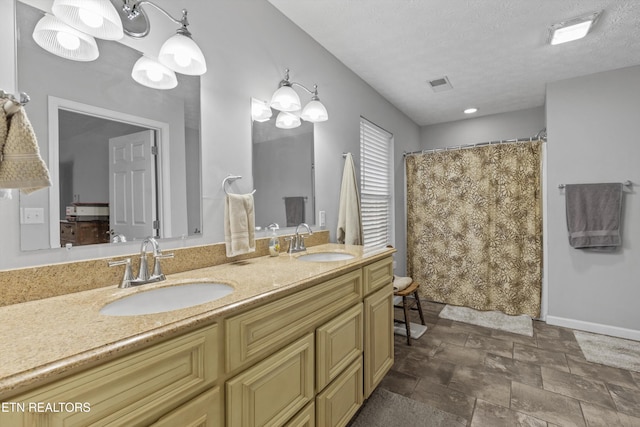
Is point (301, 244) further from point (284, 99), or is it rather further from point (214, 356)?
point (214, 356)

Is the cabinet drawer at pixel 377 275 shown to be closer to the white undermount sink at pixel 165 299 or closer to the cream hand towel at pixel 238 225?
the cream hand towel at pixel 238 225

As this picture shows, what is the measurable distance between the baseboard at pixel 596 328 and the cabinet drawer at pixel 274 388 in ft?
9.55

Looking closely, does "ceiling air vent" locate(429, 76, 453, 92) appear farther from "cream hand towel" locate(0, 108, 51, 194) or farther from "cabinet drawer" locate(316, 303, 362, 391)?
"cream hand towel" locate(0, 108, 51, 194)

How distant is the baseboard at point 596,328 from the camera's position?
260cm

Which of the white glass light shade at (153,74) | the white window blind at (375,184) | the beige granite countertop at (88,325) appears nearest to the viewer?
the beige granite countertop at (88,325)

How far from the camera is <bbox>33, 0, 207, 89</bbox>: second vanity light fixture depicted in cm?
98

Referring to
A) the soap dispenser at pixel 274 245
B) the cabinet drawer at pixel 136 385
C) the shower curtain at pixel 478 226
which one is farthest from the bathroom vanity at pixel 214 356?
the shower curtain at pixel 478 226

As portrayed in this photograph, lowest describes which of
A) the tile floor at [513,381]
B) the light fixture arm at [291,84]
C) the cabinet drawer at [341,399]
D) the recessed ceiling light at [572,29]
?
the tile floor at [513,381]

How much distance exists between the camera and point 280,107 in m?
1.81

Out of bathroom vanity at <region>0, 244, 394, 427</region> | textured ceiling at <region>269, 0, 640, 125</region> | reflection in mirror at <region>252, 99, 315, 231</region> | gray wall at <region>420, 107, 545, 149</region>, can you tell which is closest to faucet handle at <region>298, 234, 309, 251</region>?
reflection in mirror at <region>252, 99, 315, 231</region>

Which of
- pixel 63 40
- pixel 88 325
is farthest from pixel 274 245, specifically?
pixel 63 40

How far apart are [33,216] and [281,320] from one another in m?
0.88

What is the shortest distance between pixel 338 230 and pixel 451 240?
5.76 ft

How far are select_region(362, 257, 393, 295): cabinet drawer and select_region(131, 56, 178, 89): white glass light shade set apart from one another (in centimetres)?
129
